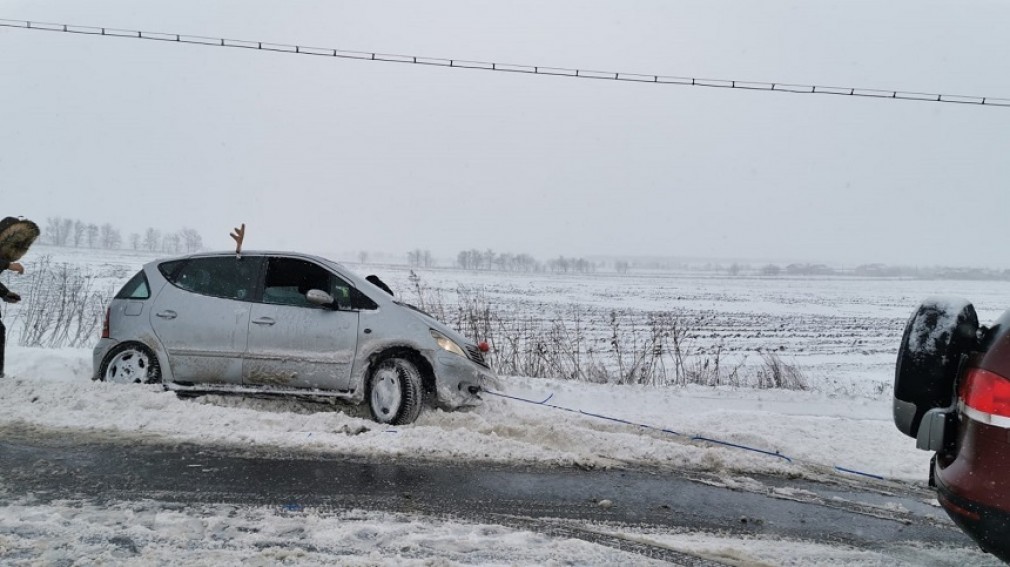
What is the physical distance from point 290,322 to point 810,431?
5.64m

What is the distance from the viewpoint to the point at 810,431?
722cm

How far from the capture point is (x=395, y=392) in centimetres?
665

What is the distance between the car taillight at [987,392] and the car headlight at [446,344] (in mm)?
4623

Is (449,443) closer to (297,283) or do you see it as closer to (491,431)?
(491,431)

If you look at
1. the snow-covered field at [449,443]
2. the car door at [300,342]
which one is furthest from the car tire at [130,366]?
the car door at [300,342]

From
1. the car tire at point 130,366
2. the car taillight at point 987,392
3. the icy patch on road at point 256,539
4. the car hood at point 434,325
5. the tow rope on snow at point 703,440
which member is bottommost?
the icy patch on road at point 256,539

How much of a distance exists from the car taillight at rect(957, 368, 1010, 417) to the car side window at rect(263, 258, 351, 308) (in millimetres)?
5477

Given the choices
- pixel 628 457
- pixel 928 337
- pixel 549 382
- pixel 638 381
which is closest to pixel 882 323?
pixel 638 381

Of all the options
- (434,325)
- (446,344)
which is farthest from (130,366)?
(446,344)

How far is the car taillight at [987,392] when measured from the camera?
292 centimetres

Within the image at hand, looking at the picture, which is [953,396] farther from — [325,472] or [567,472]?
[325,472]

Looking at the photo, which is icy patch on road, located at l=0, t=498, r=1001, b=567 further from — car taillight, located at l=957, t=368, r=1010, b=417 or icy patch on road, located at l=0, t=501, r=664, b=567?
car taillight, located at l=957, t=368, r=1010, b=417

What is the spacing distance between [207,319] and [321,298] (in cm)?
130

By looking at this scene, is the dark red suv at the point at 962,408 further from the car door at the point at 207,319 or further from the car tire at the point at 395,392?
the car door at the point at 207,319
